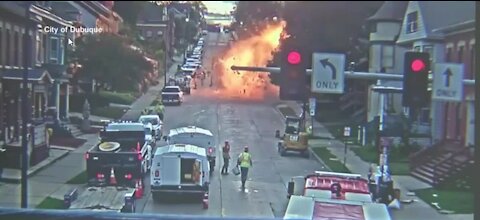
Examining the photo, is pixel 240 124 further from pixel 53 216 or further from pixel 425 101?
pixel 53 216

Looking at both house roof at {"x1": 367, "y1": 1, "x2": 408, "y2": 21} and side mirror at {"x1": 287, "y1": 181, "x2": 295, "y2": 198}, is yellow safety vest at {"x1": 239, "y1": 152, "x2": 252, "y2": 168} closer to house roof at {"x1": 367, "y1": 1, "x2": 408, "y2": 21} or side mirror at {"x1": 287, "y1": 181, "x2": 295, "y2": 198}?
side mirror at {"x1": 287, "y1": 181, "x2": 295, "y2": 198}

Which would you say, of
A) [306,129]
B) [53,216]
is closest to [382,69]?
[306,129]

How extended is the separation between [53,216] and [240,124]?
8.79 meters

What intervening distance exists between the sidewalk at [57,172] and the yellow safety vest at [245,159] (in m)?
1.61

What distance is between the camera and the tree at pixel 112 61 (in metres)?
14.2

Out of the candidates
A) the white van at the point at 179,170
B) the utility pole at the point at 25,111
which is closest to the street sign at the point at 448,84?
the white van at the point at 179,170

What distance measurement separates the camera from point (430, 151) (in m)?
21.8

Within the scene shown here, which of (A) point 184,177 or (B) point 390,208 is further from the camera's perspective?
(B) point 390,208

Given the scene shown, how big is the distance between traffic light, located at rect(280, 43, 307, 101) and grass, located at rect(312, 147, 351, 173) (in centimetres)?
174

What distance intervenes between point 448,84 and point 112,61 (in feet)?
18.0

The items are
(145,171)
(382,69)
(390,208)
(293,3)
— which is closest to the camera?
(145,171)

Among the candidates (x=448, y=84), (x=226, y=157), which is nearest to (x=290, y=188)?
(x=226, y=157)

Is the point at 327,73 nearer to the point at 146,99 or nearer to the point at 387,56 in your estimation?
the point at 146,99

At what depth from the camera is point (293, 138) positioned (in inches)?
529
